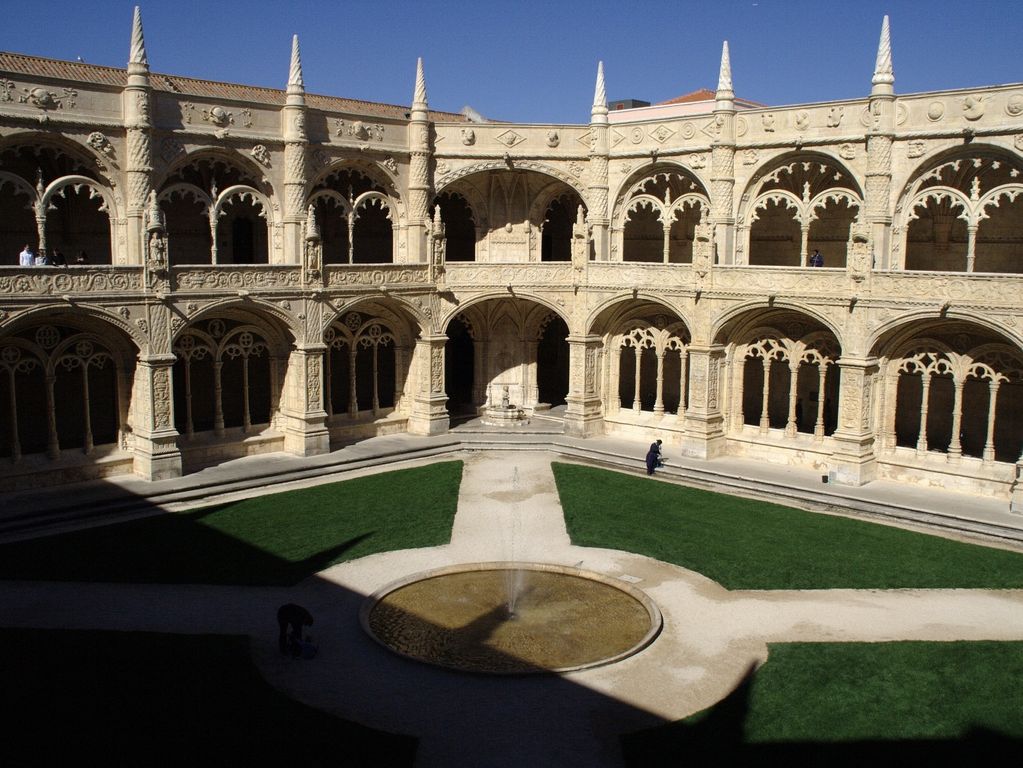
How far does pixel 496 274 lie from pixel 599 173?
4.65m

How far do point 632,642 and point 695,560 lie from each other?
4573 mm

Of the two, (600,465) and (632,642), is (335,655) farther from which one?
(600,465)

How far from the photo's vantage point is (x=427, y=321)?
3219cm

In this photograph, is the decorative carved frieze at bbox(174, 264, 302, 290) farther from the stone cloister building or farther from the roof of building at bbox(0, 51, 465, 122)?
the roof of building at bbox(0, 51, 465, 122)

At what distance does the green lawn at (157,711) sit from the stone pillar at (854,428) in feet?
53.9

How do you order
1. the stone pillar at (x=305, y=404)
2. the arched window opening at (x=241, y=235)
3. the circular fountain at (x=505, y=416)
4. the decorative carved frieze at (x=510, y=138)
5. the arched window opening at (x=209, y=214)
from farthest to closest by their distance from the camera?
the circular fountain at (x=505, y=416), the decorative carved frieze at (x=510, y=138), the arched window opening at (x=241, y=235), the stone pillar at (x=305, y=404), the arched window opening at (x=209, y=214)

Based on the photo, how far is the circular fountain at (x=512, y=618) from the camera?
1656 cm

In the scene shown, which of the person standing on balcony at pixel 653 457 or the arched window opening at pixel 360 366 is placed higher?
the arched window opening at pixel 360 366

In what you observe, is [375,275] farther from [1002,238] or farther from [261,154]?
[1002,238]

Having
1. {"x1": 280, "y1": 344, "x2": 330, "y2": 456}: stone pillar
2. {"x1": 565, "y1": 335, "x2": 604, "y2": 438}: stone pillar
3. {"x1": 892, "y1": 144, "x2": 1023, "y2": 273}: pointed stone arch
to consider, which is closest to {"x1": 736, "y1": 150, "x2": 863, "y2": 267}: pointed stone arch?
{"x1": 892, "y1": 144, "x2": 1023, "y2": 273}: pointed stone arch

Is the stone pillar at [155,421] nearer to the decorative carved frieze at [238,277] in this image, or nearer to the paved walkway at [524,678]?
the decorative carved frieze at [238,277]

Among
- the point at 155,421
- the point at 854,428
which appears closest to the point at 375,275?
the point at 155,421

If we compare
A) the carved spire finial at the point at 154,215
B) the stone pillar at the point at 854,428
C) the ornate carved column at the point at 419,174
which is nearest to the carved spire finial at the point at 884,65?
the stone pillar at the point at 854,428

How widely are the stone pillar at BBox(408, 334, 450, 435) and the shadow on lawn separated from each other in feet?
62.0
